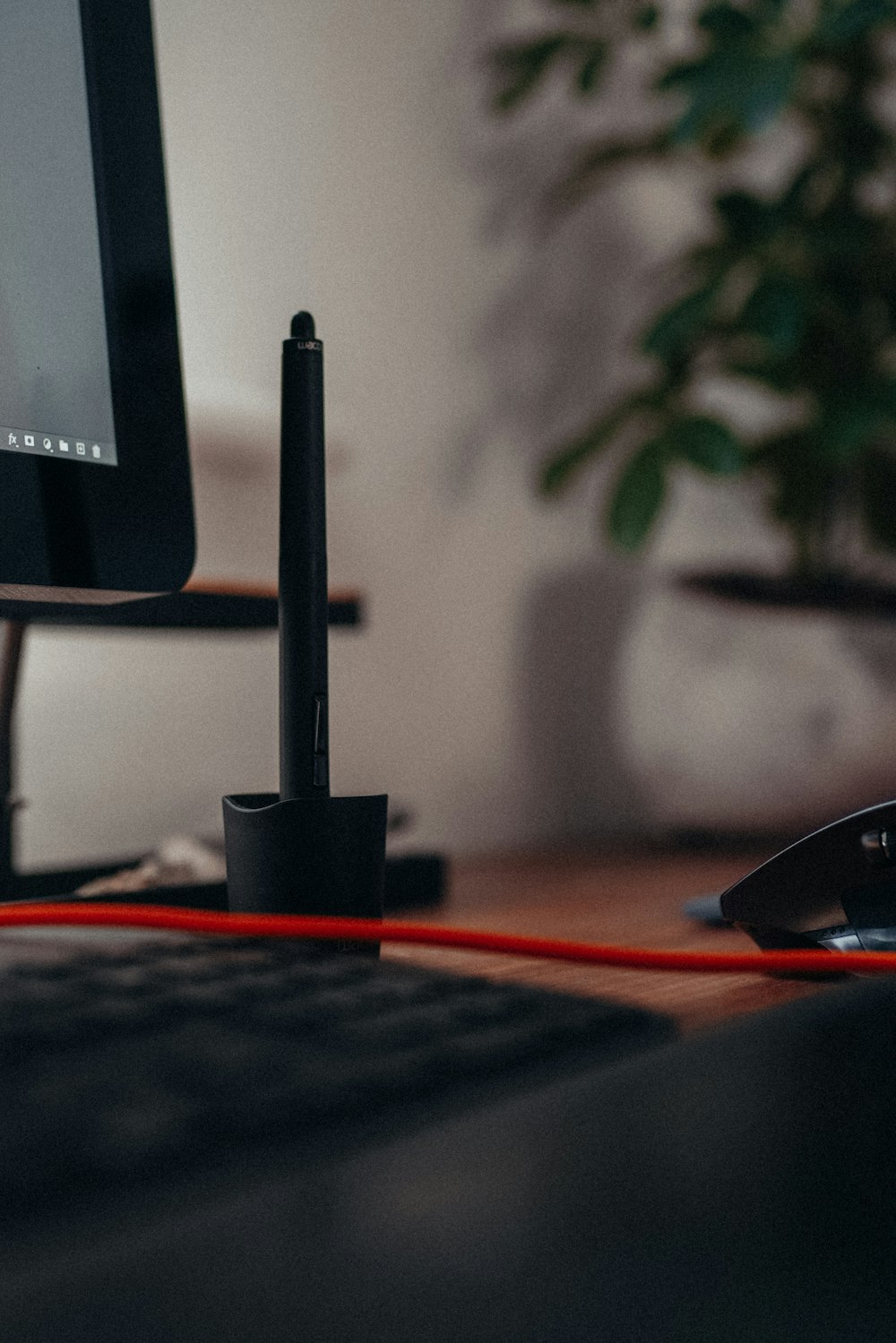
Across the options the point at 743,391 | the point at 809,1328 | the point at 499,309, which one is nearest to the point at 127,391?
the point at 809,1328

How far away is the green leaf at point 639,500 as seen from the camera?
3.74 ft

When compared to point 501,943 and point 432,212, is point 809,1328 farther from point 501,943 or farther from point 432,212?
point 432,212

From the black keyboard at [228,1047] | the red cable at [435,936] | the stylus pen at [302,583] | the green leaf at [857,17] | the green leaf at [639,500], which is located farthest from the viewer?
the green leaf at [639,500]

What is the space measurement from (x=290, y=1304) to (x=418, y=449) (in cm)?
99

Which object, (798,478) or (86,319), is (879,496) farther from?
(86,319)

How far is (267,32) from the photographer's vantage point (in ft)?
3.53

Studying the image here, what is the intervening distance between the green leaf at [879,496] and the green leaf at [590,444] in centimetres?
27

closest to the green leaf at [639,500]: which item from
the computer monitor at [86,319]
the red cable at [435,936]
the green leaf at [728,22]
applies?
the green leaf at [728,22]

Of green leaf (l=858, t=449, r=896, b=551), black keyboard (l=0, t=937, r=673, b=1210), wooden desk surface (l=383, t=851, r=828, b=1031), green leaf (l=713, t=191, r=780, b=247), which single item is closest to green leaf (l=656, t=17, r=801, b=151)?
green leaf (l=713, t=191, r=780, b=247)

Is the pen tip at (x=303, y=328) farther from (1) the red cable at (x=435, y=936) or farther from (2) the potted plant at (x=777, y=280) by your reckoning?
(2) the potted plant at (x=777, y=280)

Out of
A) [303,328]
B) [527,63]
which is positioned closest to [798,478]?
[527,63]

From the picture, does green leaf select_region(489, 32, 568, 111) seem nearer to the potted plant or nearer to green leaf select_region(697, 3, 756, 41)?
the potted plant

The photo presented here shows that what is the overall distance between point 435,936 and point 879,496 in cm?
112

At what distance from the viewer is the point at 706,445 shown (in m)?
1.10
